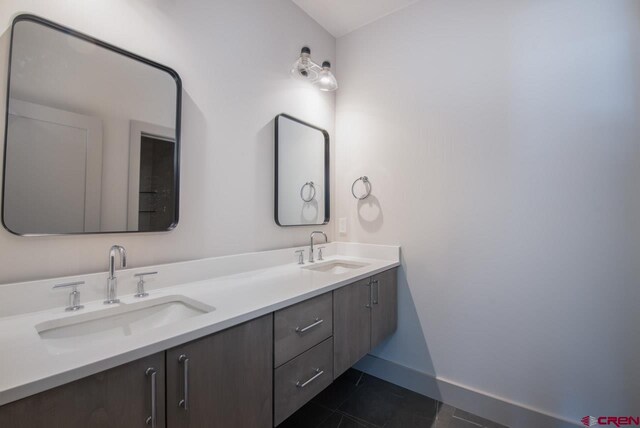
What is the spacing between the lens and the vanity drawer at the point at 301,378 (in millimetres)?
1103

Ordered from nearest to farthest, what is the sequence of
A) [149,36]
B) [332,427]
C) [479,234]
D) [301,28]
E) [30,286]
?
[30,286] → [149,36] → [332,427] → [479,234] → [301,28]

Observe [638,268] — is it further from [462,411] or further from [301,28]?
[301,28]

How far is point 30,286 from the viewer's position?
966 mm

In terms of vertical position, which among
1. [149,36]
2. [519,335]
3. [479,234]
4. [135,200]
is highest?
[149,36]

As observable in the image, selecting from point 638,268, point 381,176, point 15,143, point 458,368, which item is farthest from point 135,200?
point 638,268

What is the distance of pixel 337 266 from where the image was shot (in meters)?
2.13

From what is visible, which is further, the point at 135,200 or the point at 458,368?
the point at 458,368

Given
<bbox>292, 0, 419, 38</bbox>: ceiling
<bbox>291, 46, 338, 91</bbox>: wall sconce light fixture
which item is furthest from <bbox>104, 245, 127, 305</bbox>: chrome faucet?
<bbox>292, 0, 419, 38</bbox>: ceiling

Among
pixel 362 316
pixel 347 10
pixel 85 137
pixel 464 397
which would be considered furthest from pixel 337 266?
pixel 347 10

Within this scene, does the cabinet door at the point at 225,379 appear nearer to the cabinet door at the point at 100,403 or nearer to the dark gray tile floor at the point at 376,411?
the cabinet door at the point at 100,403

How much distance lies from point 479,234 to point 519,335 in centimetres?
60

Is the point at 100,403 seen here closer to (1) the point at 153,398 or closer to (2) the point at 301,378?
(1) the point at 153,398

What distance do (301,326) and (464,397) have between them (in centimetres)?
128

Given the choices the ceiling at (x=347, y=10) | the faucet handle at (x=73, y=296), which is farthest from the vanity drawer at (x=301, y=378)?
the ceiling at (x=347, y=10)
